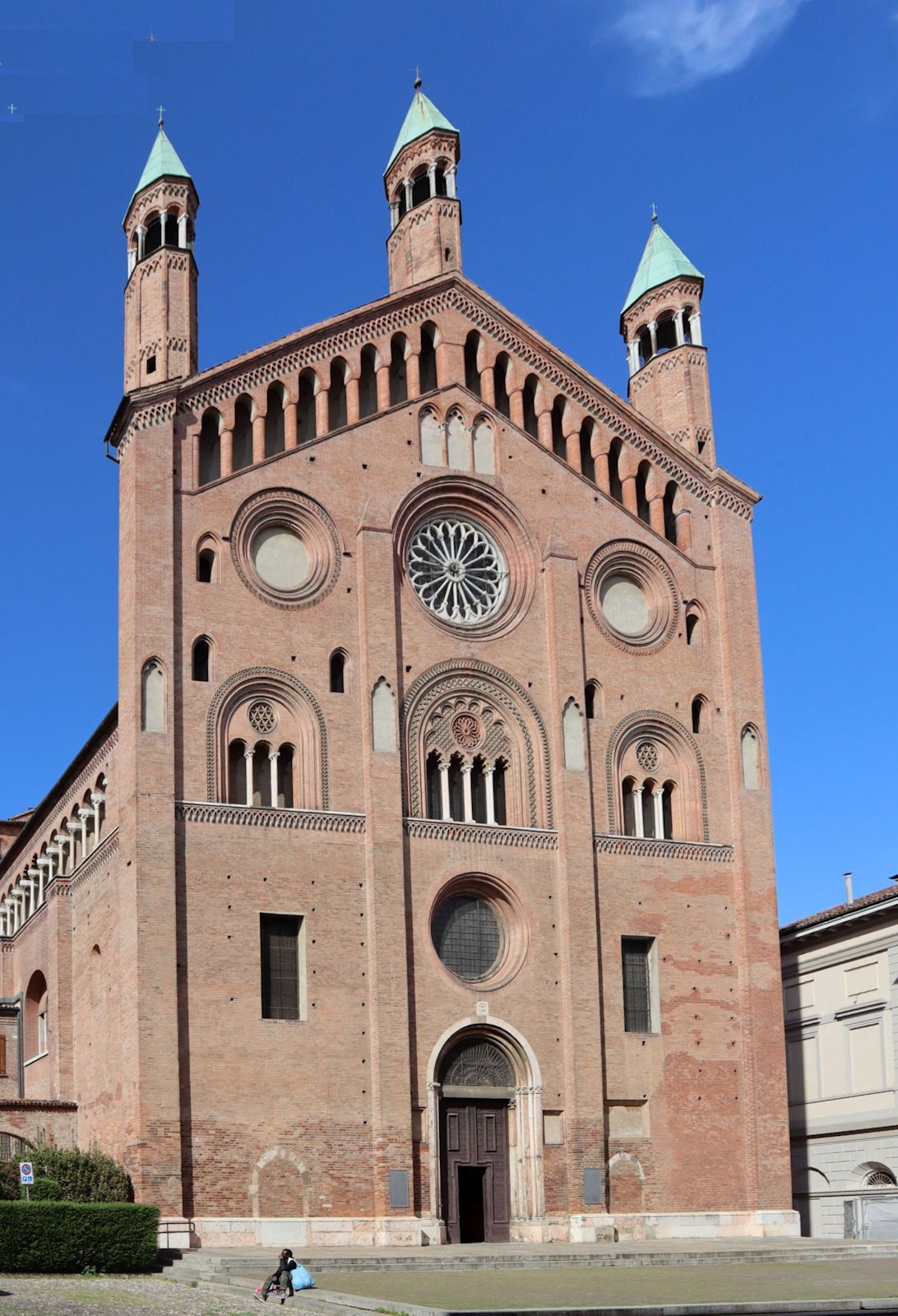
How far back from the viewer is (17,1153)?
3212 cm

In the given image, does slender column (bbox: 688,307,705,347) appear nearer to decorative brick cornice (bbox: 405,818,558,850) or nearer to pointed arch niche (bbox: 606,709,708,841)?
pointed arch niche (bbox: 606,709,708,841)

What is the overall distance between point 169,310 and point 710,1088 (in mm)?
19789

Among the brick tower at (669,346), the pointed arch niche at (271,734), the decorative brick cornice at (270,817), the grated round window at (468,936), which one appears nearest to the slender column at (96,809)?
the pointed arch niche at (271,734)

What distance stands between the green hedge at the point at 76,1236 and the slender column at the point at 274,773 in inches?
324

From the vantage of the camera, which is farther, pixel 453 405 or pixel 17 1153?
pixel 453 405

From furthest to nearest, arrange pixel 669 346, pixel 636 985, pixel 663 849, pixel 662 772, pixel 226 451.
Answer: pixel 669 346 → pixel 662 772 → pixel 663 849 → pixel 636 985 → pixel 226 451

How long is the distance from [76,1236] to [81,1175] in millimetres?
2007

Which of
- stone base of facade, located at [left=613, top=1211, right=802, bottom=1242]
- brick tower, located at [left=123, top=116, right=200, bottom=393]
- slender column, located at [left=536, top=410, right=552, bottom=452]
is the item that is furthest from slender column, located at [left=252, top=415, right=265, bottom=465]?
stone base of facade, located at [left=613, top=1211, right=802, bottom=1242]

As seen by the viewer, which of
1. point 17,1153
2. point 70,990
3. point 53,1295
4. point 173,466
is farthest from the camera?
point 70,990

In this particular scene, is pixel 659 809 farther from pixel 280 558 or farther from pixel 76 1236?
pixel 76 1236

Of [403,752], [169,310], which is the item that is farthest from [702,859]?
[169,310]

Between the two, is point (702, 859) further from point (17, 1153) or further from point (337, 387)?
point (17, 1153)

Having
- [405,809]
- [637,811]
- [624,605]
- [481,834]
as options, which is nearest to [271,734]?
[405,809]

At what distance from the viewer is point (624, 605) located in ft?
128
